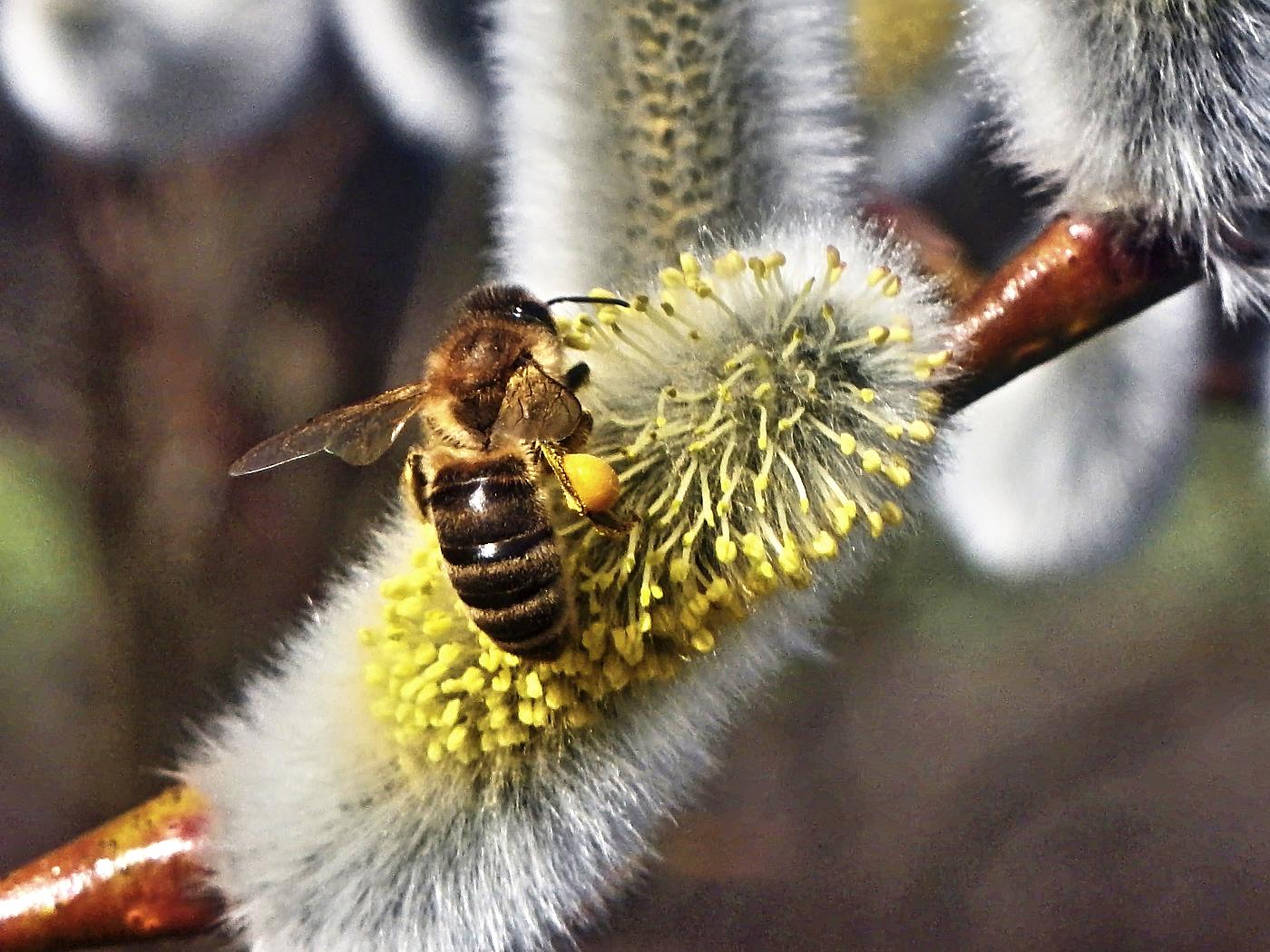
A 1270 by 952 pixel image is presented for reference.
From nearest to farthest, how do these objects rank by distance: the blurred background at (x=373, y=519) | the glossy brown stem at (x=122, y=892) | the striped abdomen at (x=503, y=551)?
the striped abdomen at (x=503, y=551) < the glossy brown stem at (x=122, y=892) < the blurred background at (x=373, y=519)

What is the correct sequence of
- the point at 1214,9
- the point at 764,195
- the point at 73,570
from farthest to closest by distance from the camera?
the point at 73,570 < the point at 764,195 < the point at 1214,9

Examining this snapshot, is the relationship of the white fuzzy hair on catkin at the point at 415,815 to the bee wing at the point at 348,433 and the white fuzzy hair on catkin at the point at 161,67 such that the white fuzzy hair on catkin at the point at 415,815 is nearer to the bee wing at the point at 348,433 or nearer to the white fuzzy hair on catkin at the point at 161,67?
the bee wing at the point at 348,433

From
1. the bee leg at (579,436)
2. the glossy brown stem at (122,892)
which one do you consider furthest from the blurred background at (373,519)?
the bee leg at (579,436)

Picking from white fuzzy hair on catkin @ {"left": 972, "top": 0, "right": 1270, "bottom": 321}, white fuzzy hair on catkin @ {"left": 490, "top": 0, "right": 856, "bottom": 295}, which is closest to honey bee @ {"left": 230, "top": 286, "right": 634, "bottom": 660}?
white fuzzy hair on catkin @ {"left": 490, "top": 0, "right": 856, "bottom": 295}

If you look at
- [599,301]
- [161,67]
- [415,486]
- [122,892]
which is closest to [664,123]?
[599,301]

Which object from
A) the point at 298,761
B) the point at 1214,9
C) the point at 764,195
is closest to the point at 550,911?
the point at 298,761

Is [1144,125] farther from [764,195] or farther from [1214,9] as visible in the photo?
[764,195]
